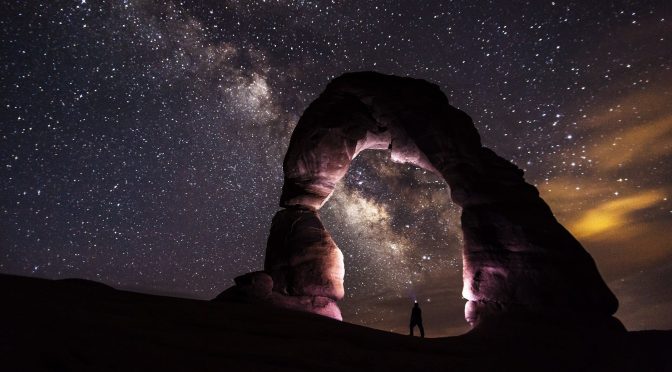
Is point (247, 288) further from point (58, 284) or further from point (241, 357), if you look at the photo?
point (241, 357)

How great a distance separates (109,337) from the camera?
4.04m

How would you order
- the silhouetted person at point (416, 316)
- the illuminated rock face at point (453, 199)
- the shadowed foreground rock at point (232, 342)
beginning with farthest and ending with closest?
the silhouetted person at point (416, 316) < the illuminated rock face at point (453, 199) < the shadowed foreground rock at point (232, 342)

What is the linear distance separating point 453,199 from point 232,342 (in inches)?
351

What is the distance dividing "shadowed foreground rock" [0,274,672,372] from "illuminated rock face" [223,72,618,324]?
131cm

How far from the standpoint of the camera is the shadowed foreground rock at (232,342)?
362 centimetres

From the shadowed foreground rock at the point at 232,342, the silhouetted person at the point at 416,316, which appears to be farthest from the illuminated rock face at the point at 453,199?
the silhouetted person at the point at 416,316

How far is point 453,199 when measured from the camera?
12.1 metres

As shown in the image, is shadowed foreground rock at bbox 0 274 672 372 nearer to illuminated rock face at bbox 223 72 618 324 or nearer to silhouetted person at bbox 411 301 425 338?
illuminated rock face at bbox 223 72 618 324

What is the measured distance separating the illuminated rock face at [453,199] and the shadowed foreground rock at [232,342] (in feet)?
4.29

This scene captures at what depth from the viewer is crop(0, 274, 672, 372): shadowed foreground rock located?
11.9 feet

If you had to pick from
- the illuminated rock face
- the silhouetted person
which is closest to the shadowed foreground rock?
the illuminated rock face

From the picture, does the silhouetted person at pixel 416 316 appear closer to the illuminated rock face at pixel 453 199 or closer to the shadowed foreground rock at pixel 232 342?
the illuminated rock face at pixel 453 199

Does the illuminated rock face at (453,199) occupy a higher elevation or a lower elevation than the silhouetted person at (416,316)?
higher

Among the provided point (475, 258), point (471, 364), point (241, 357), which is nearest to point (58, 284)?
point (241, 357)
